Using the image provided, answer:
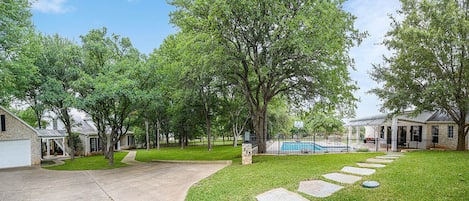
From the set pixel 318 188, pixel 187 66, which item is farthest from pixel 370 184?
pixel 187 66

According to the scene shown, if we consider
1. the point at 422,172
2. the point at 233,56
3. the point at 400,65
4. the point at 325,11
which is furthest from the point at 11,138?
the point at 400,65

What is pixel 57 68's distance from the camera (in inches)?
596

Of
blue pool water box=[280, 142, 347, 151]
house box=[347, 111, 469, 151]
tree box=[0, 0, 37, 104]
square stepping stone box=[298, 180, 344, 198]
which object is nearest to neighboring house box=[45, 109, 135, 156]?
tree box=[0, 0, 37, 104]

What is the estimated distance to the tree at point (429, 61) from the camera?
1301 centimetres

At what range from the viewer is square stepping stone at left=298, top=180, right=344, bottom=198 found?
6.25 metres

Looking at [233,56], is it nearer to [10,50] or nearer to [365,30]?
[365,30]

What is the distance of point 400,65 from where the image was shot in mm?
15062

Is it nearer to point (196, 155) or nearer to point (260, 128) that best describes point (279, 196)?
point (260, 128)

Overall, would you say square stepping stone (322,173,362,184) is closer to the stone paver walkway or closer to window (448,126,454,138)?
the stone paver walkway

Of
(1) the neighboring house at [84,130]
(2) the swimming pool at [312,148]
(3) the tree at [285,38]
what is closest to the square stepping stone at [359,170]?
(3) the tree at [285,38]

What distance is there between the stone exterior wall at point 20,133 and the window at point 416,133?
27.1 metres

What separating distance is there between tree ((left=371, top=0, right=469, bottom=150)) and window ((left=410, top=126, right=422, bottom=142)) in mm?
3174

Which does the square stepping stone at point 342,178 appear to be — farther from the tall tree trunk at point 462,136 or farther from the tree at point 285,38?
the tall tree trunk at point 462,136

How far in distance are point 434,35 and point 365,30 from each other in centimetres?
353
